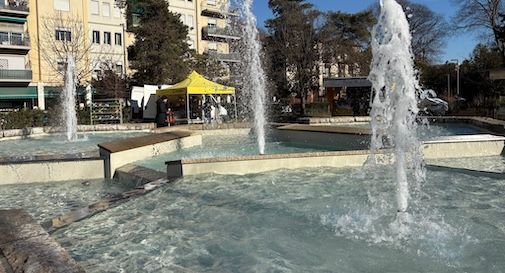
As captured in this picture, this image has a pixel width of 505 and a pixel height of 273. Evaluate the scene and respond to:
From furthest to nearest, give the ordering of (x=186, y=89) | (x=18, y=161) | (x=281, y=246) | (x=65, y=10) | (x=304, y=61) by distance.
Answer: (x=65, y=10) < (x=304, y=61) < (x=186, y=89) < (x=18, y=161) < (x=281, y=246)

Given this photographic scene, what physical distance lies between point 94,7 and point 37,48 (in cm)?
774

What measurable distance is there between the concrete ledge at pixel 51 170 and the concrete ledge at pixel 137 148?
0.21 meters

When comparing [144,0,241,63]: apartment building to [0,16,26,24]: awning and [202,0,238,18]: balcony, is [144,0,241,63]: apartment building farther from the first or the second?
[0,16,26,24]: awning

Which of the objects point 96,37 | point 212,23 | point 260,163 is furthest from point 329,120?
point 212,23

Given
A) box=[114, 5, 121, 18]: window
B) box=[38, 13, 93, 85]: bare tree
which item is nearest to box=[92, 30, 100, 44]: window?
box=[114, 5, 121, 18]: window

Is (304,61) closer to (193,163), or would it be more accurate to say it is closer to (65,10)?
(65,10)

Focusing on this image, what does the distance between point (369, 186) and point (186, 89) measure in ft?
61.8

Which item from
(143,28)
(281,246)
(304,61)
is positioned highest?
(143,28)

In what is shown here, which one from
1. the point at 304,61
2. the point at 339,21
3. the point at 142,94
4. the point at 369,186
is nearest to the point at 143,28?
the point at 142,94

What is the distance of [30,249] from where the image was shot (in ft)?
11.8

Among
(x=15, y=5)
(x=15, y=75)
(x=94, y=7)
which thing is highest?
(x=94, y=7)

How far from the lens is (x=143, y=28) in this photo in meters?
37.7

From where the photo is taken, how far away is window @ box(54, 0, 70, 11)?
47.3m

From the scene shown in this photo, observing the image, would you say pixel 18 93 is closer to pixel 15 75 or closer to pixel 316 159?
pixel 15 75
